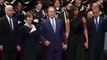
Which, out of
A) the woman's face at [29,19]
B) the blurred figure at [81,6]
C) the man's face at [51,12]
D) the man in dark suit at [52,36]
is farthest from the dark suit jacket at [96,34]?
the woman's face at [29,19]

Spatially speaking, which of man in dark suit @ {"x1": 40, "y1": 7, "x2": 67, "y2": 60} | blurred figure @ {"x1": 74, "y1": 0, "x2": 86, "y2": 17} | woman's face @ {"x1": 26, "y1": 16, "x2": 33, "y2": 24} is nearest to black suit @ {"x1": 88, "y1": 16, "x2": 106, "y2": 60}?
man in dark suit @ {"x1": 40, "y1": 7, "x2": 67, "y2": 60}

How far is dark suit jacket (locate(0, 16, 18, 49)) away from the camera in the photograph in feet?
28.8

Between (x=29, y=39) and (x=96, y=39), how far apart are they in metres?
1.58

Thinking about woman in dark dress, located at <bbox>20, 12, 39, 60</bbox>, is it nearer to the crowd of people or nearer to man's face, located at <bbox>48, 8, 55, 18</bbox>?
the crowd of people

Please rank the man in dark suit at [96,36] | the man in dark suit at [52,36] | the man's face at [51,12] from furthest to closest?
1. the man in dark suit at [96,36]
2. the man in dark suit at [52,36]
3. the man's face at [51,12]

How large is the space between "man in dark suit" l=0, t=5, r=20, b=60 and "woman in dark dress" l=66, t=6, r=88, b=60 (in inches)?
58.1

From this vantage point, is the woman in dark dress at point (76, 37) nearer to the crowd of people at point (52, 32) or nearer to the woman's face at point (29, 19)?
the crowd of people at point (52, 32)

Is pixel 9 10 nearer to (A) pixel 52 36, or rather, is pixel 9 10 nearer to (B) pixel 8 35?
(B) pixel 8 35

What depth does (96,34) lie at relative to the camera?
372 inches

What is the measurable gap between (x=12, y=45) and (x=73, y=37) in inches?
64.4

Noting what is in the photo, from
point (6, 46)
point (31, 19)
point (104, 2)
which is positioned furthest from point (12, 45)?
point (104, 2)

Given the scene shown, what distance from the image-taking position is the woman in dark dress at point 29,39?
9039 mm

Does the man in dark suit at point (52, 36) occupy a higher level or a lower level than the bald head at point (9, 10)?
lower

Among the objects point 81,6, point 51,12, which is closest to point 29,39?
point 51,12
